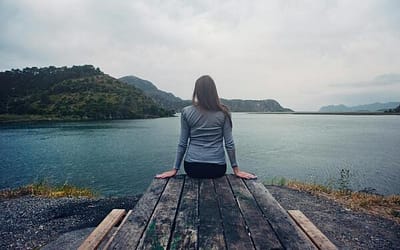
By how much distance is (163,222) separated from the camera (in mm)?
2475

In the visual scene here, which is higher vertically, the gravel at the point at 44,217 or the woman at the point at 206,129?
the woman at the point at 206,129

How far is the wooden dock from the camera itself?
2115mm

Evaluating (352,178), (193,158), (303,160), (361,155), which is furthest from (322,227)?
(361,155)

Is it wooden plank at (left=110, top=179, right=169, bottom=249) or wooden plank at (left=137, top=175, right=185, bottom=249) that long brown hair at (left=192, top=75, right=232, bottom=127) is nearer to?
wooden plank at (left=137, top=175, right=185, bottom=249)

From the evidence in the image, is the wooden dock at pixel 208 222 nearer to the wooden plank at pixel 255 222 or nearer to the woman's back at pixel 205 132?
the wooden plank at pixel 255 222

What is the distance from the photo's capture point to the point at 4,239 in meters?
6.41

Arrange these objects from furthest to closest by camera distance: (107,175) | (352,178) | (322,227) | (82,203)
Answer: (107,175) → (352,178) → (82,203) → (322,227)

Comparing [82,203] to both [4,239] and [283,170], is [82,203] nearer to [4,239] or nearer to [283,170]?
[4,239]

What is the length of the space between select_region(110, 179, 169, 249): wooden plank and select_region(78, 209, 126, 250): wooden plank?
958 mm

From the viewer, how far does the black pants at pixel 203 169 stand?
4.09 metres

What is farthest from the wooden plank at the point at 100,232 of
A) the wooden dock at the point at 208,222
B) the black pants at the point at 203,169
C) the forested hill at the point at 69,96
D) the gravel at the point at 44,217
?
the forested hill at the point at 69,96

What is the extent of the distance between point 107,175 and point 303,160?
61.6 ft

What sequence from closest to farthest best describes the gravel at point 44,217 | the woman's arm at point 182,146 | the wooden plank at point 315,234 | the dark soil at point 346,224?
the wooden plank at point 315,234 → the woman's arm at point 182,146 → the dark soil at point 346,224 → the gravel at point 44,217

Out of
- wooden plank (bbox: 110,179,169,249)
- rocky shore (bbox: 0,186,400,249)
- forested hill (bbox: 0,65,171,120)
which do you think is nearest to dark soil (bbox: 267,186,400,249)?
rocky shore (bbox: 0,186,400,249)
